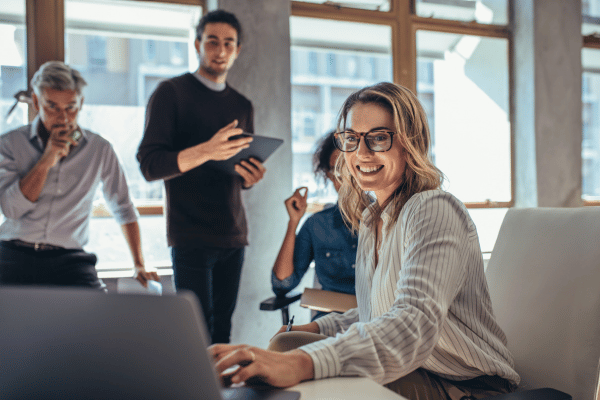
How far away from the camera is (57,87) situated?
214 centimetres

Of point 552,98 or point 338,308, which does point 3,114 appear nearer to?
point 338,308

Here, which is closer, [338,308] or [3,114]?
[338,308]

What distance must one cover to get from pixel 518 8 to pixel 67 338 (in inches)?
164

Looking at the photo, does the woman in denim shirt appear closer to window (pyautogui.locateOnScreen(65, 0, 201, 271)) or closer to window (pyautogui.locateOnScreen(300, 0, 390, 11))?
window (pyautogui.locateOnScreen(65, 0, 201, 271))

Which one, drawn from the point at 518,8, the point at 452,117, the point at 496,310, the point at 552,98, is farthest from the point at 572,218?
the point at 518,8

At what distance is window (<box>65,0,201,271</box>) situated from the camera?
2.85 metres

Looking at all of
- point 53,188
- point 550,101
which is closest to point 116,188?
point 53,188

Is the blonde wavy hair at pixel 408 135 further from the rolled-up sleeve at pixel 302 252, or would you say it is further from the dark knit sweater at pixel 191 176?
the dark knit sweater at pixel 191 176

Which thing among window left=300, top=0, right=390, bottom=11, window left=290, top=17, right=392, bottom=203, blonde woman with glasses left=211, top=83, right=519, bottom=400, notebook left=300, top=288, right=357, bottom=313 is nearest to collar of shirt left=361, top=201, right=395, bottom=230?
blonde woman with glasses left=211, top=83, right=519, bottom=400

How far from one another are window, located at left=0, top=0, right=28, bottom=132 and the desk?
268 centimetres

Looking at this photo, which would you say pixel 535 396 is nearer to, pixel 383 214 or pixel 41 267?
pixel 383 214

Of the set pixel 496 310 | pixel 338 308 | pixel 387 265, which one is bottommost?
pixel 338 308

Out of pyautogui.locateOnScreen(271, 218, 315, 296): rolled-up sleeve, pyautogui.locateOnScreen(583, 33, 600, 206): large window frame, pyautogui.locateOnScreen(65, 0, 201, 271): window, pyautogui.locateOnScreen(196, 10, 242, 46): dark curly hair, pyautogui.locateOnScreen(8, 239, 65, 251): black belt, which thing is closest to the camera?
pyautogui.locateOnScreen(8, 239, 65, 251): black belt

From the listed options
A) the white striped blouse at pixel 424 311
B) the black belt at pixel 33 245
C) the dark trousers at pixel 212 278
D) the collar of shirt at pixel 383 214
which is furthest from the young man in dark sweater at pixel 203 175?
the white striped blouse at pixel 424 311
